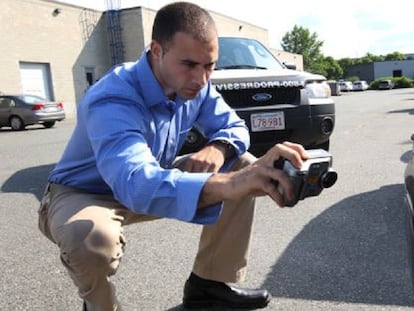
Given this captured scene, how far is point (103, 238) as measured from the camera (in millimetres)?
1970

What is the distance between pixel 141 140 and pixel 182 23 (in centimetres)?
48

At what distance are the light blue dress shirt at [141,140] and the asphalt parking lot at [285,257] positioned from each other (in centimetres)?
82

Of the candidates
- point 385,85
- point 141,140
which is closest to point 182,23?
point 141,140

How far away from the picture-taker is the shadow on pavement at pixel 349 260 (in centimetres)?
274

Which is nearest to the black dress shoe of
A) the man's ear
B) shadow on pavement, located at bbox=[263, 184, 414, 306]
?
shadow on pavement, located at bbox=[263, 184, 414, 306]

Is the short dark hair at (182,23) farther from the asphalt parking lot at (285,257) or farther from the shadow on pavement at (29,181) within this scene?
the shadow on pavement at (29,181)

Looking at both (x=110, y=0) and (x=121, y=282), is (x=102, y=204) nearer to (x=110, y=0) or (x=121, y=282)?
(x=121, y=282)

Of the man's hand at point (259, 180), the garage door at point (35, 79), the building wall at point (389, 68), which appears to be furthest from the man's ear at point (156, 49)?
the building wall at point (389, 68)

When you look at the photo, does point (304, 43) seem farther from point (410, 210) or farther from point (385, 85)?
point (410, 210)

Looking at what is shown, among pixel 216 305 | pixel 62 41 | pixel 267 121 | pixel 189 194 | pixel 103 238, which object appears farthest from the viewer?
pixel 62 41

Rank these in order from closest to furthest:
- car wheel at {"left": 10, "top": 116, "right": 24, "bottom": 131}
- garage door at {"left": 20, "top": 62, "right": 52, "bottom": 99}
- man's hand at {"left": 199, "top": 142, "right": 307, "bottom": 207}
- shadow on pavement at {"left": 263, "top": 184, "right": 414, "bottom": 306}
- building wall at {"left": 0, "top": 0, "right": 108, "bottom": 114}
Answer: man's hand at {"left": 199, "top": 142, "right": 307, "bottom": 207}
shadow on pavement at {"left": 263, "top": 184, "right": 414, "bottom": 306}
car wheel at {"left": 10, "top": 116, "right": 24, "bottom": 131}
building wall at {"left": 0, "top": 0, "right": 108, "bottom": 114}
garage door at {"left": 20, "top": 62, "right": 52, "bottom": 99}

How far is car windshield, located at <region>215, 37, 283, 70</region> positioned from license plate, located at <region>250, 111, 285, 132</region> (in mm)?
1032

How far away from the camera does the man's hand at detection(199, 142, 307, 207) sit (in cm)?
148

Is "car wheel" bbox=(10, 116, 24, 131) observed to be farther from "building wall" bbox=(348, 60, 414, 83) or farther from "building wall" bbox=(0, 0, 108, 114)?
"building wall" bbox=(348, 60, 414, 83)
